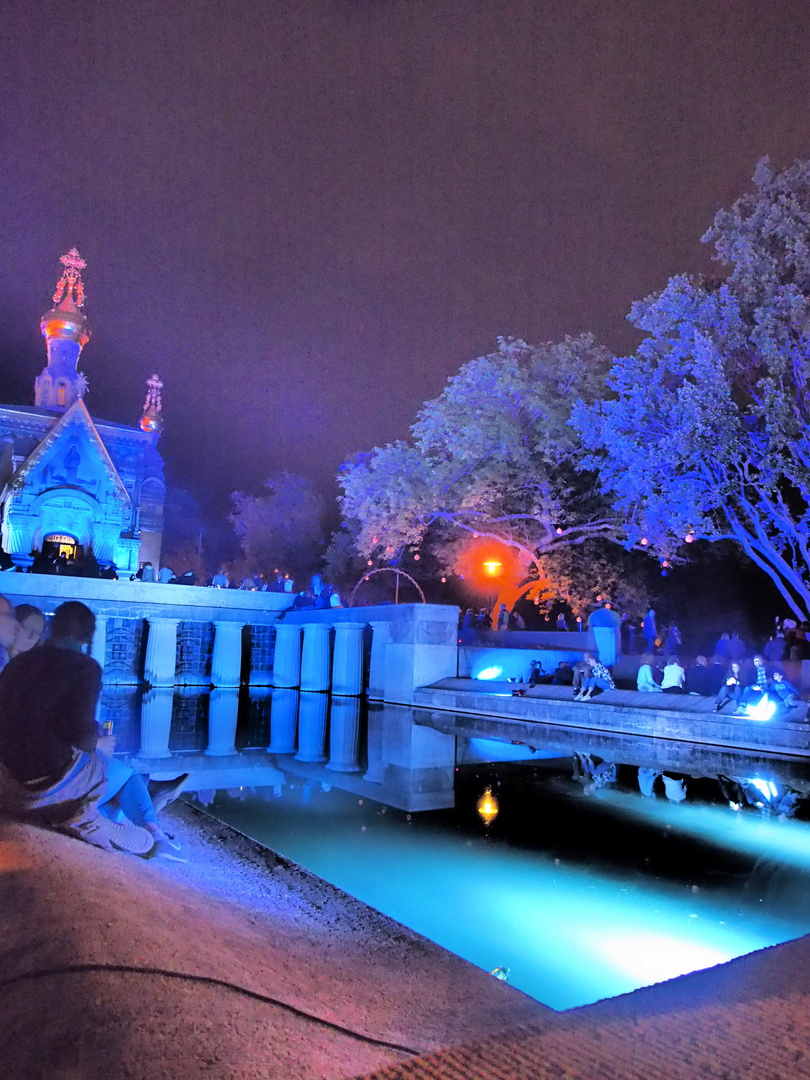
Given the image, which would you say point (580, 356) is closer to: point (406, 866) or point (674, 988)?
point (406, 866)

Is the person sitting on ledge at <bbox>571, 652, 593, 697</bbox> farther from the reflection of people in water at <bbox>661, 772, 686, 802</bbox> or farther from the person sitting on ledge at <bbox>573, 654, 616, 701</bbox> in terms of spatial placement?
the reflection of people in water at <bbox>661, 772, 686, 802</bbox>

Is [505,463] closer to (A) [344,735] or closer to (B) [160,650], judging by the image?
(A) [344,735]

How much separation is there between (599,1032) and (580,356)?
27.0 meters

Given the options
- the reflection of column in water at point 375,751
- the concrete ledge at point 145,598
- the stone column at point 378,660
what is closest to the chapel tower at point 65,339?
the concrete ledge at point 145,598

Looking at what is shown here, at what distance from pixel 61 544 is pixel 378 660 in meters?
32.4

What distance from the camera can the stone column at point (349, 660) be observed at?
2717cm

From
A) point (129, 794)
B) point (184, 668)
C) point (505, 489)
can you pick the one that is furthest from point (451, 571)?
point (129, 794)

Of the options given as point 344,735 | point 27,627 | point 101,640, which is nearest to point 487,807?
point 27,627

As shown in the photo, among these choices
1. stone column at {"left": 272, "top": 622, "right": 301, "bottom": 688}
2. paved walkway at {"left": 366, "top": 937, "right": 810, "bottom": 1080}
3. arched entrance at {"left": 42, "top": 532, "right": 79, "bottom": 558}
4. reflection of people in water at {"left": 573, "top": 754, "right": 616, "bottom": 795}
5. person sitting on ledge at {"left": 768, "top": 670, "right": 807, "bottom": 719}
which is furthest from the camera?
arched entrance at {"left": 42, "top": 532, "right": 79, "bottom": 558}

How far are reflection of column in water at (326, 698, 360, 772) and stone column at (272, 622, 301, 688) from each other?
5.95 metres

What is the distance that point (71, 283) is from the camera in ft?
202

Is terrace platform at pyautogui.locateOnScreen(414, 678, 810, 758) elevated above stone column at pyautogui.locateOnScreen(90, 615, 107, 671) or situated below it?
below

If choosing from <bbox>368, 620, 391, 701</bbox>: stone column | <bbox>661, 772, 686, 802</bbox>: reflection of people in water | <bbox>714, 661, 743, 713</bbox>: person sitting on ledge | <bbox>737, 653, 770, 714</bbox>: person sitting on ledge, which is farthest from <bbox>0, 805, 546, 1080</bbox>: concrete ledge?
<bbox>368, 620, 391, 701</bbox>: stone column

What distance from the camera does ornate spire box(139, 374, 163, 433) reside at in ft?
204
